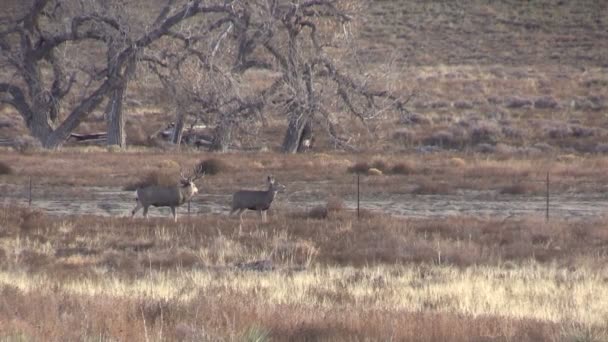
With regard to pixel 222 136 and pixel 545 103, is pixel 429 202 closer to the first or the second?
pixel 222 136

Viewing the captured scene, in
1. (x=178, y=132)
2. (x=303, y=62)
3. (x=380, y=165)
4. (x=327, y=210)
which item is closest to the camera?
(x=327, y=210)

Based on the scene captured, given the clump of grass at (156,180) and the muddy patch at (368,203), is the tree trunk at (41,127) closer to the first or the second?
the muddy patch at (368,203)

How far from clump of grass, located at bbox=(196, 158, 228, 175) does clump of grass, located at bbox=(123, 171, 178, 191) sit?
2.87 m

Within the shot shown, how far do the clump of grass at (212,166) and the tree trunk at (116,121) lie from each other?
9057mm

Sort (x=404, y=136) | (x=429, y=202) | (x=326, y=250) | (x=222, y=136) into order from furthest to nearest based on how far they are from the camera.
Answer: (x=404, y=136) → (x=222, y=136) → (x=429, y=202) → (x=326, y=250)

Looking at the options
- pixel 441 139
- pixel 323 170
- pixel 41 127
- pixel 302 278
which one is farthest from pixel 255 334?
pixel 441 139

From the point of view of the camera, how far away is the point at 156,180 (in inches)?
1144

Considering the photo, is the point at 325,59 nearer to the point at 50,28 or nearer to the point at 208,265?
the point at 50,28

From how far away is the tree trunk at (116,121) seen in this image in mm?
41688

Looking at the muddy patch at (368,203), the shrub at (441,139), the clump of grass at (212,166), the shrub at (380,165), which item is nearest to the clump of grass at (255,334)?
the muddy patch at (368,203)

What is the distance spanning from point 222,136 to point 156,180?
40.7 feet

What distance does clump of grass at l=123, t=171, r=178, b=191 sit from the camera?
94.7 ft

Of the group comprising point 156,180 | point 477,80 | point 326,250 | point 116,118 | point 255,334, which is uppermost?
point 255,334

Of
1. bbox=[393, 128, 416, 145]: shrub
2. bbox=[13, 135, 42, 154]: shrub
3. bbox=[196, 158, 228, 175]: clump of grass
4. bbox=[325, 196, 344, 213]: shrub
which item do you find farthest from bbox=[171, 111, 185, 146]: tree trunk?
bbox=[325, 196, 344, 213]: shrub
